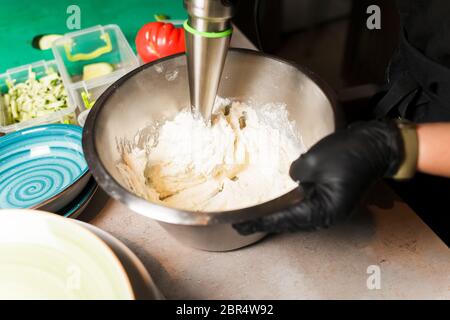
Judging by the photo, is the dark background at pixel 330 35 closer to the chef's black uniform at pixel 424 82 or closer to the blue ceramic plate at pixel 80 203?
the chef's black uniform at pixel 424 82

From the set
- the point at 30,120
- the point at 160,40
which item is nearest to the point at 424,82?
the point at 160,40

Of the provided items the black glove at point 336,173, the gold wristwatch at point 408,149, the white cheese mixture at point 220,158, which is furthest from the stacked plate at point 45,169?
the gold wristwatch at point 408,149

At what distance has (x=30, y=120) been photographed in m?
0.89

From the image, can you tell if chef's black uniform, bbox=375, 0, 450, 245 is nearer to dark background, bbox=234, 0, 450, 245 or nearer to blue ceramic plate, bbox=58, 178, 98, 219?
blue ceramic plate, bbox=58, 178, 98, 219

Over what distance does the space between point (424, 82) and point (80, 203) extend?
717 millimetres

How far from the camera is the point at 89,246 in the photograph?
1.78 ft

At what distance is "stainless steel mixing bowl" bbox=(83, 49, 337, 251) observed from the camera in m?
0.52

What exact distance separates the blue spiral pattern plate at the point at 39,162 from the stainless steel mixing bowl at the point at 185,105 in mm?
134

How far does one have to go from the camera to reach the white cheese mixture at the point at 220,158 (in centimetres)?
73

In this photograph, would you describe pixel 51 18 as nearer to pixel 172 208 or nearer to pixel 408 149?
pixel 172 208

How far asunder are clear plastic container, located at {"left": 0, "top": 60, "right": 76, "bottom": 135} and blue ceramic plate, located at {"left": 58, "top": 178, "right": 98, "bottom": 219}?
250mm

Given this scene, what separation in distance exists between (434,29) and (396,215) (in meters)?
0.38

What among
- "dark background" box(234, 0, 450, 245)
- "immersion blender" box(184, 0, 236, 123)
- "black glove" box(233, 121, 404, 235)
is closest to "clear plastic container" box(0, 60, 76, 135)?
"immersion blender" box(184, 0, 236, 123)
